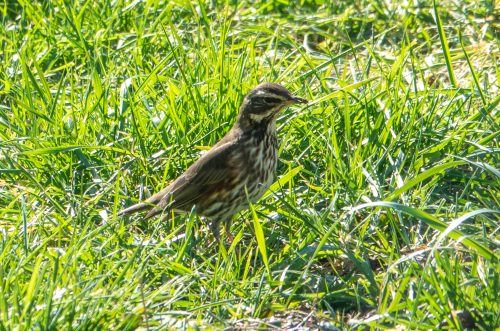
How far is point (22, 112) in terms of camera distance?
8.13m

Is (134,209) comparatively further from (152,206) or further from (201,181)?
(201,181)

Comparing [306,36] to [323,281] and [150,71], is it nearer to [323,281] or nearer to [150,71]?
[150,71]

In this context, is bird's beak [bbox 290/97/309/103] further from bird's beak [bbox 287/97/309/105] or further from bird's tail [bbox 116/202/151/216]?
bird's tail [bbox 116/202/151/216]

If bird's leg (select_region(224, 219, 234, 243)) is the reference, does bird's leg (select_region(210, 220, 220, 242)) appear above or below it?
above

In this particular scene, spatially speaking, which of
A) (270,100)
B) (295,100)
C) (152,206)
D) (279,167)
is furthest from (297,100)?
(152,206)

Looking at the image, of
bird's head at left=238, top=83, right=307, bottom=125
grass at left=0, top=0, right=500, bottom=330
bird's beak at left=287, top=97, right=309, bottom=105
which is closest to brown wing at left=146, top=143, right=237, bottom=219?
grass at left=0, top=0, right=500, bottom=330

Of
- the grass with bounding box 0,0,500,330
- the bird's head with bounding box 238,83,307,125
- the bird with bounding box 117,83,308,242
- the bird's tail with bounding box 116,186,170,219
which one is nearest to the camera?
the grass with bounding box 0,0,500,330

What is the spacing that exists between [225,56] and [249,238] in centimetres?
167

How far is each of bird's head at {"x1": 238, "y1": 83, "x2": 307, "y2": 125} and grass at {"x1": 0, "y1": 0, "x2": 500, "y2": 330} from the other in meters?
0.34

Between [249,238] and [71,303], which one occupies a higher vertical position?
[71,303]

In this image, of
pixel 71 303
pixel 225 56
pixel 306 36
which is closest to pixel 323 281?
pixel 71 303

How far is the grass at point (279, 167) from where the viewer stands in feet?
19.1

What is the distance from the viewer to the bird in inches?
288

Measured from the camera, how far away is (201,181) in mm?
7348
